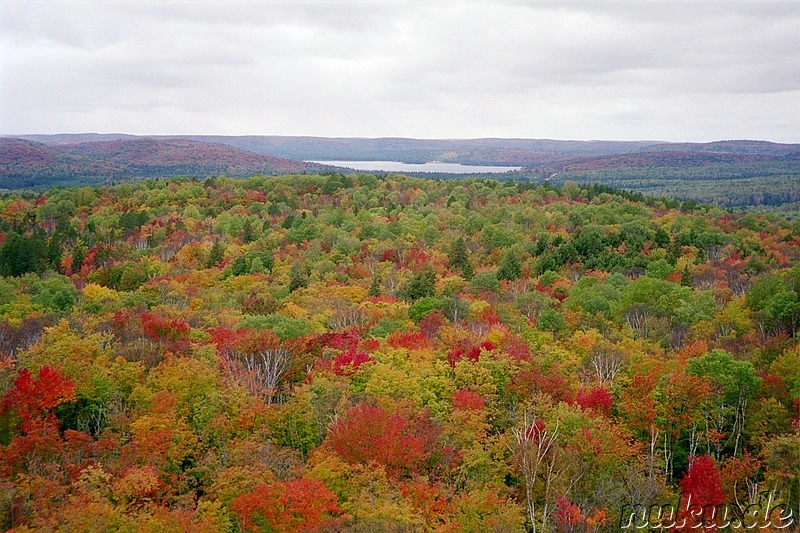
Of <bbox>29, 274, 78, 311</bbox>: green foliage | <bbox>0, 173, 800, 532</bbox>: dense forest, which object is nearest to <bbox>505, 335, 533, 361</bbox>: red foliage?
<bbox>0, 173, 800, 532</bbox>: dense forest

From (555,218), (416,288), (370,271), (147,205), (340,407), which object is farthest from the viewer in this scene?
(147,205)

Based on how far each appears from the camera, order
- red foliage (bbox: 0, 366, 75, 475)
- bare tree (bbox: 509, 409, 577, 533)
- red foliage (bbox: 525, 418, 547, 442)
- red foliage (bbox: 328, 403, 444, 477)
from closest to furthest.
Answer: red foliage (bbox: 0, 366, 75, 475) → bare tree (bbox: 509, 409, 577, 533) → red foliage (bbox: 328, 403, 444, 477) → red foliage (bbox: 525, 418, 547, 442)

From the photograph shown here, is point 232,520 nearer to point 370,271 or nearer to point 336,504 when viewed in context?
point 336,504

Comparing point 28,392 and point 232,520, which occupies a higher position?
point 28,392

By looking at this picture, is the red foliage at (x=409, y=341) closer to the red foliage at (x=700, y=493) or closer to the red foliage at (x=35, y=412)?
the red foliage at (x=700, y=493)

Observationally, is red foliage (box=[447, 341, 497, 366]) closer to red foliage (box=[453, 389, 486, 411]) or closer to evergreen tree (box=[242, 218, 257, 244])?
red foliage (box=[453, 389, 486, 411])

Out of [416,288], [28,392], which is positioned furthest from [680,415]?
[416,288]
